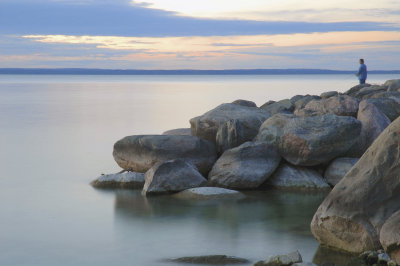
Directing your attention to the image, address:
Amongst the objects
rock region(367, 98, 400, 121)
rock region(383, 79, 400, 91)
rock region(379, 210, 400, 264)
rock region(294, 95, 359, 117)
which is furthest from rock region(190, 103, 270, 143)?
rock region(383, 79, 400, 91)

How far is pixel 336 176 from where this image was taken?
12.8 meters

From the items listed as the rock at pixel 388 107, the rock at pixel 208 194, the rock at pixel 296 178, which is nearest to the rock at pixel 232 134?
the rock at pixel 296 178

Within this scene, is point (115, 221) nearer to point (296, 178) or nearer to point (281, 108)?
point (296, 178)

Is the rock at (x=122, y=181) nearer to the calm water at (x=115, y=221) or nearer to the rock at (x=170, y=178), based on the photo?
the calm water at (x=115, y=221)

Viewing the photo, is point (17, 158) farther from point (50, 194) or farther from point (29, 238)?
point (29, 238)

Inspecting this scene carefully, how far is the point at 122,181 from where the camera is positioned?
13172 millimetres

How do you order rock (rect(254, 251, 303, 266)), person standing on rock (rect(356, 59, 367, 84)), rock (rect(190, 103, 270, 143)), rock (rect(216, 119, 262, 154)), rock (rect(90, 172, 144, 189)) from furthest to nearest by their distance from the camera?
1. person standing on rock (rect(356, 59, 367, 84))
2. rock (rect(190, 103, 270, 143))
3. rock (rect(216, 119, 262, 154))
4. rock (rect(90, 172, 144, 189))
5. rock (rect(254, 251, 303, 266))

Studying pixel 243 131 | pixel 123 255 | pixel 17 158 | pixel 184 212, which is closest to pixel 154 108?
pixel 17 158

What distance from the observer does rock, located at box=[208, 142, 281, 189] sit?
41.4 ft

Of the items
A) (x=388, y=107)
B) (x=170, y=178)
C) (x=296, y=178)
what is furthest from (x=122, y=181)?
(x=388, y=107)

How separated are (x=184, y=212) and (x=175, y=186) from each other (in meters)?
1.45

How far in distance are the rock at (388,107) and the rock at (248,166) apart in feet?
15.2

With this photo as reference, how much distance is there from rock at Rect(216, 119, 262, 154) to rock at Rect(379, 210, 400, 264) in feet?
20.2

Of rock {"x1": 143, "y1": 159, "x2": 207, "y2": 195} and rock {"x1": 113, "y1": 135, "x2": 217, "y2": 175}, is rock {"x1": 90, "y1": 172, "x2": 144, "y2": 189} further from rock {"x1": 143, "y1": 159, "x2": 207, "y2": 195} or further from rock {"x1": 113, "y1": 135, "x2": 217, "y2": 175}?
rock {"x1": 143, "y1": 159, "x2": 207, "y2": 195}
